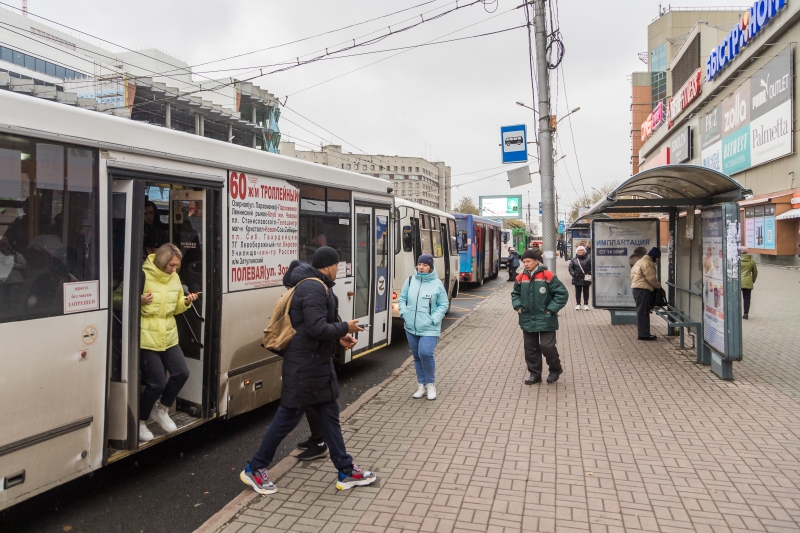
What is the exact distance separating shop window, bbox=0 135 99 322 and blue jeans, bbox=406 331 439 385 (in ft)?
12.1

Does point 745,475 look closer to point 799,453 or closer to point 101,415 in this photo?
point 799,453

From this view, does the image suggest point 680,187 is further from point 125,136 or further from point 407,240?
point 125,136

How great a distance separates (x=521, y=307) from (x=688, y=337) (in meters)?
4.96

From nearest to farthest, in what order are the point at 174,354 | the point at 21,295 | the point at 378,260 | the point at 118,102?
the point at 21,295
the point at 174,354
the point at 378,260
the point at 118,102

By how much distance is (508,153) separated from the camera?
14.4 meters

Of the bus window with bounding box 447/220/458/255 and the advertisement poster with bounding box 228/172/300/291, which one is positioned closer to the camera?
the advertisement poster with bounding box 228/172/300/291

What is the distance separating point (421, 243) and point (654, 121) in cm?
5530

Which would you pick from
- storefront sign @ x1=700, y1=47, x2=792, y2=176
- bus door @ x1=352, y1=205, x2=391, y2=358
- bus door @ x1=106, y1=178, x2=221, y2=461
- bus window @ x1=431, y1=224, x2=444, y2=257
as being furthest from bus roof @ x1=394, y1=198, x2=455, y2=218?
storefront sign @ x1=700, y1=47, x2=792, y2=176

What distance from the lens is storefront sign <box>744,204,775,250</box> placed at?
102 feet

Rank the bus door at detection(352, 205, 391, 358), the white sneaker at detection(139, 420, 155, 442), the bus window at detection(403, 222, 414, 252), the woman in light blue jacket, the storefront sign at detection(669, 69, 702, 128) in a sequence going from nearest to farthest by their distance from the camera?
the white sneaker at detection(139, 420, 155, 442), the woman in light blue jacket, the bus door at detection(352, 205, 391, 358), the bus window at detection(403, 222, 414, 252), the storefront sign at detection(669, 69, 702, 128)

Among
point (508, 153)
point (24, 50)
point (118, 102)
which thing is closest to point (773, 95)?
point (508, 153)

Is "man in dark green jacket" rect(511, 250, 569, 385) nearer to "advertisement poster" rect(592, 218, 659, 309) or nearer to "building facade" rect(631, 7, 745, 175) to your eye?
"advertisement poster" rect(592, 218, 659, 309)

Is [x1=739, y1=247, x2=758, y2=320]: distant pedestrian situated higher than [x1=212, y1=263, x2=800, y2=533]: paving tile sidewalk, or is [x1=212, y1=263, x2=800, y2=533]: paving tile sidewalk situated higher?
[x1=739, y1=247, x2=758, y2=320]: distant pedestrian

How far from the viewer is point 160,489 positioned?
4738 mm
